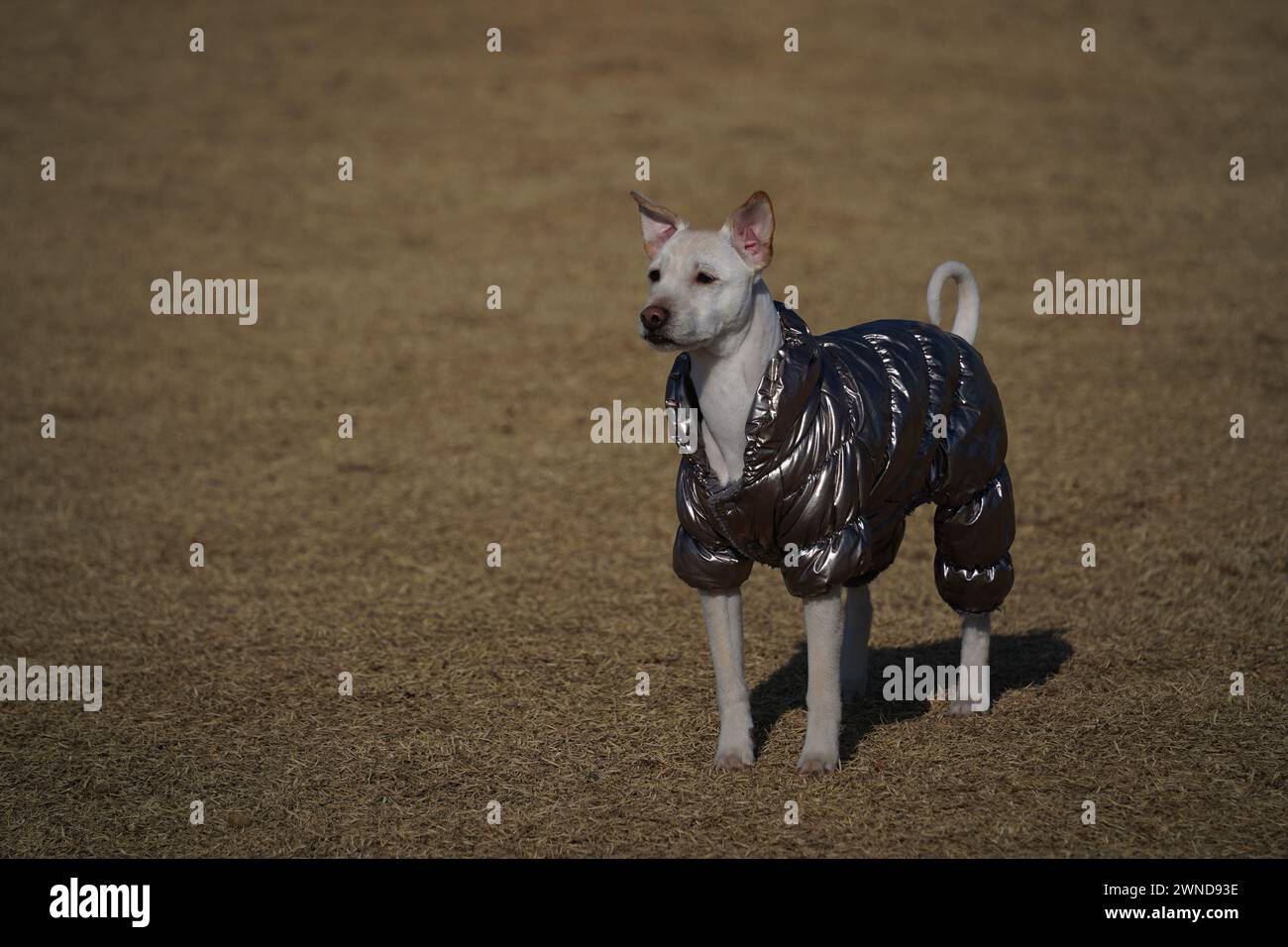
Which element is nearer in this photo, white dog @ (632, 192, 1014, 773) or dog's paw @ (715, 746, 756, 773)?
white dog @ (632, 192, 1014, 773)

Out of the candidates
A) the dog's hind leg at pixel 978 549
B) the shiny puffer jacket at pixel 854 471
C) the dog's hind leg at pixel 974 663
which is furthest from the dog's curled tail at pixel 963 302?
the dog's hind leg at pixel 974 663

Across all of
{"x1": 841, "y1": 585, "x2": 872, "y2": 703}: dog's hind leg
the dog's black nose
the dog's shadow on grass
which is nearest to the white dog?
the dog's black nose

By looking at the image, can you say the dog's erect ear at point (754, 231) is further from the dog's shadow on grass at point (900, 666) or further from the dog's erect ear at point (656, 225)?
the dog's shadow on grass at point (900, 666)

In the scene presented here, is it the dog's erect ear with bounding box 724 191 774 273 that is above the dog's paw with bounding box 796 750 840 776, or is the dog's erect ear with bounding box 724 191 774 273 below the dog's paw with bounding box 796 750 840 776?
above

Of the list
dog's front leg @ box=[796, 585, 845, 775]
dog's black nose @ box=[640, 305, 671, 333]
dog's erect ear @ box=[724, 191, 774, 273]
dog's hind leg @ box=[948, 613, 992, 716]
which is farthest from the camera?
dog's hind leg @ box=[948, 613, 992, 716]

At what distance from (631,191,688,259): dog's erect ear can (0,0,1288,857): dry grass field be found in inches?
76.6

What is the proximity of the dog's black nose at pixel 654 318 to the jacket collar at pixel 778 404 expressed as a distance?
45 cm

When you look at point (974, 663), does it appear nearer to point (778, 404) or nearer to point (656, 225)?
point (778, 404)

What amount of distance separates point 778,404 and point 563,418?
581 centimetres

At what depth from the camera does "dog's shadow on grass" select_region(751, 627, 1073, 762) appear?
5.62 metres

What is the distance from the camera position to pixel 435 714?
5918 millimetres

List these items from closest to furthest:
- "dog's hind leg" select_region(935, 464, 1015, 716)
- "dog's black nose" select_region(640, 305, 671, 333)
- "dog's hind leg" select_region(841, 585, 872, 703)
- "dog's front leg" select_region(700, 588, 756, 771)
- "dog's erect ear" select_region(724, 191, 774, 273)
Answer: "dog's black nose" select_region(640, 305, 671, 333) → "dog's erect ear" select_region(724, 191, 774, 273) → "dog's front leg" select_region(700, 588, 756, 771) → "dog's hind leg" select_region(935, 464, 1015, 716) → "dog's hind leg" select_region(841, 585, 872, 703)

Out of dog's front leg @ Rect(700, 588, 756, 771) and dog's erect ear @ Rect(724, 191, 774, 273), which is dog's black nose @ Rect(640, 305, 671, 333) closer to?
dog's erect ear @ Rect(724, 191, 774, 273)

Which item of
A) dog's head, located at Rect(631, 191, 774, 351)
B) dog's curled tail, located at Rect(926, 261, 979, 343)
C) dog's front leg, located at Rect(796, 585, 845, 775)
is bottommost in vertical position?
dog's front leg, located at Rect(796, 585, 845, 775)
